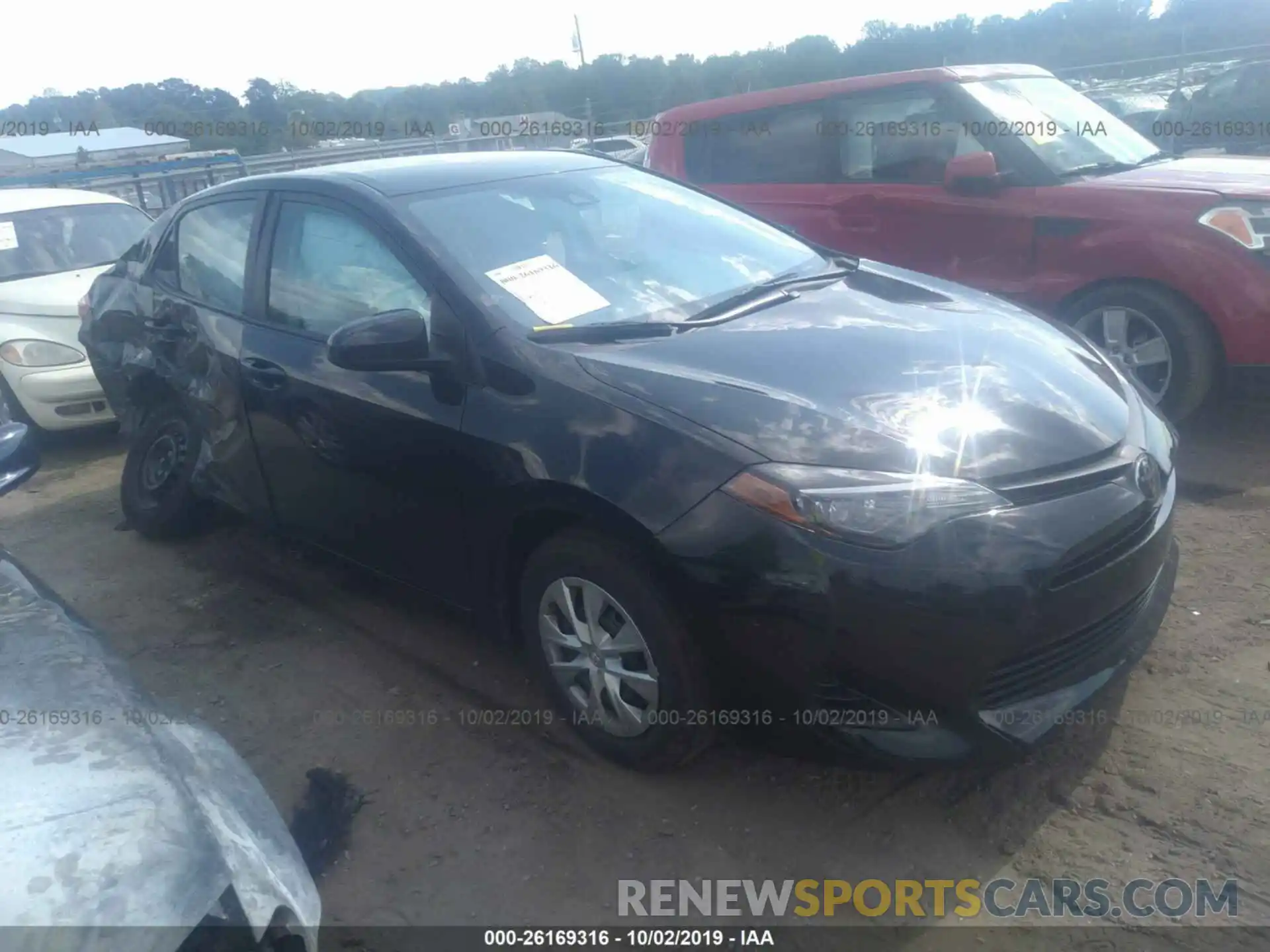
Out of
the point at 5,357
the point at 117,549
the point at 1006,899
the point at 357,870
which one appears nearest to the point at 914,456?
the point at 1006,899

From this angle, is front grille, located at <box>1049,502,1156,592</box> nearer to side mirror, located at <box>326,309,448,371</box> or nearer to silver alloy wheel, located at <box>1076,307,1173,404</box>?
side mirror, located at <box>326,309,448,371</box>

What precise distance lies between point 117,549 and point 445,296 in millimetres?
2894

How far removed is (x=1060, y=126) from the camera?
561cm

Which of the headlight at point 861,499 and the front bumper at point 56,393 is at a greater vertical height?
the headlight at point 861,499

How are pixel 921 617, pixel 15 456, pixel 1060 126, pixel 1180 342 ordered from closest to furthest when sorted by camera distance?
pixel 921 617 < pixel 15 456 < pixel 1180 342 < pixel 1060 126

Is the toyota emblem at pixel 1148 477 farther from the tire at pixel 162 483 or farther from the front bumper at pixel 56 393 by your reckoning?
the front bumper at pixel 56 393

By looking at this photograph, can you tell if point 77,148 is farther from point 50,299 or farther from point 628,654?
point 628,654

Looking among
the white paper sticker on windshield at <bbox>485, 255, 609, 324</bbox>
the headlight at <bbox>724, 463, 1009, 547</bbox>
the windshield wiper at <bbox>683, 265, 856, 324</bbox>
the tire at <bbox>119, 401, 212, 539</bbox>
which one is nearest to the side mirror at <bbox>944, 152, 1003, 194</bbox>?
the windshield wiper at <bbox>683, 265, 856, 324</bbox>

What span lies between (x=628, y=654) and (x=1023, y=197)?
377 centimetres

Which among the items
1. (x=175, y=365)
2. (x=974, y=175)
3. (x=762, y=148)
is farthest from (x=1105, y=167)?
(x=175, y=365)

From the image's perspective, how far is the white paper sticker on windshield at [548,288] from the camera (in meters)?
3.04

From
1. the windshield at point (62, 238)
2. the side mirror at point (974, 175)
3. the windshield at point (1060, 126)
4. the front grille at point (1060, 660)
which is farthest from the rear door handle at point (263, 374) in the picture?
the windshield at point (62, 238)

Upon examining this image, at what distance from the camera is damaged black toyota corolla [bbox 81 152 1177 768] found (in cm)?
234

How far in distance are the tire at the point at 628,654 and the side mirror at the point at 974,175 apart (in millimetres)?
3658
